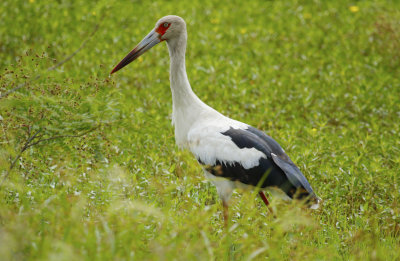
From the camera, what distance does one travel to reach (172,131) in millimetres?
5637

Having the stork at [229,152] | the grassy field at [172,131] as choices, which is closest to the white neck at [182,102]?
the stork at [229,152]

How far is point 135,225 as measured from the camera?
2.96 m

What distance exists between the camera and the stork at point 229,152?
3969 mm

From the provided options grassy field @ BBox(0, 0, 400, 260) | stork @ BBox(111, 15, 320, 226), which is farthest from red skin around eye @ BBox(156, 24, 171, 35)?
grassy field @ BBox(0, 0, 400, 260)

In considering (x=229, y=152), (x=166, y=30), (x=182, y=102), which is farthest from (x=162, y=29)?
(x=229, y=152)

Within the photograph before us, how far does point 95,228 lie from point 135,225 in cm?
25

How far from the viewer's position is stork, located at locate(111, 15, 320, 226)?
3.97 metres

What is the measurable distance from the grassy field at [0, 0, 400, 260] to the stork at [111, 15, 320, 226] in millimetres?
201

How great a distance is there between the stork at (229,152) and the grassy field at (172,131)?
0.66 feet

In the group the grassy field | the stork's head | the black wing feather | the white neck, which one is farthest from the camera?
the stork's head

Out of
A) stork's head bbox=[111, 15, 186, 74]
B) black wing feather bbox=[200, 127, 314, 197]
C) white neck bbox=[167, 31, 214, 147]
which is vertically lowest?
black wing feather bbox=[200, 127, 314, 197]

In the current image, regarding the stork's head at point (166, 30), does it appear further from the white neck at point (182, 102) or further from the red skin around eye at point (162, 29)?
the white neck at point (182, 102)

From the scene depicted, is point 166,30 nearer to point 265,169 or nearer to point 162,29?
point 162,29

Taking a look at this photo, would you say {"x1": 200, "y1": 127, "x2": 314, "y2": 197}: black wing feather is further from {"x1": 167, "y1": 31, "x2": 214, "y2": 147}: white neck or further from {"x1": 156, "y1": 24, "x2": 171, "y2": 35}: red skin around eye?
{"x1": 156, "y1": 24, "x2": 171, "y2": 35}: red skin around eye
